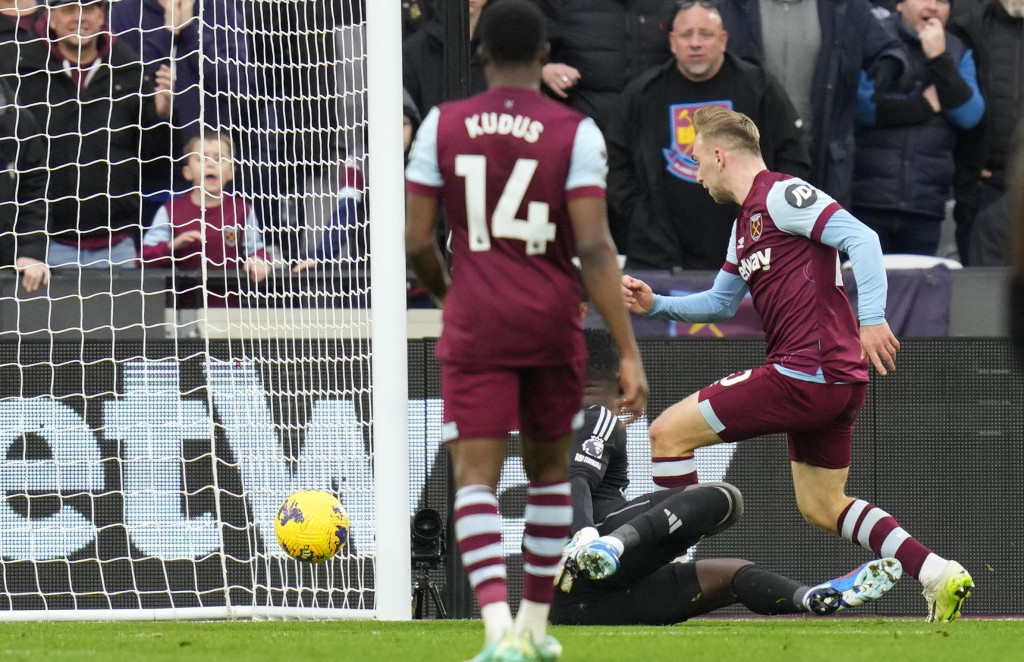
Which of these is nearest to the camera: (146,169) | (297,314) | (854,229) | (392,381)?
(854,229)

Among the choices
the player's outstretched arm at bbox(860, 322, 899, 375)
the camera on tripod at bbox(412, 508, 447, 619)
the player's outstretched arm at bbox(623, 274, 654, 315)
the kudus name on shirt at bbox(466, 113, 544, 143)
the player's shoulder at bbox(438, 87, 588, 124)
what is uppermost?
the player's shoulder at bbox(438, 87, 588, 124)

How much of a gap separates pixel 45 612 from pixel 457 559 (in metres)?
1.96

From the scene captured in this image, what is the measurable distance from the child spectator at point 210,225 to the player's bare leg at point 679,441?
2309mm

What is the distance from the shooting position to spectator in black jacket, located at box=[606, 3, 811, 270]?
9.39 metres

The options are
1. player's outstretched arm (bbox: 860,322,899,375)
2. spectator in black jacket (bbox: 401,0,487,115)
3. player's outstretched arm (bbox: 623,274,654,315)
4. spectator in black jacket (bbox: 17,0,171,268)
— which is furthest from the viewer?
spectator in black jacket (bbox: 401,0,487,115)

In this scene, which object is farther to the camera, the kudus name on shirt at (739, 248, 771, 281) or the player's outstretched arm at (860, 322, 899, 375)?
the kudus name on shirt at (739, 248, 771, 281)

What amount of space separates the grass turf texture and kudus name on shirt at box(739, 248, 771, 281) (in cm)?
156

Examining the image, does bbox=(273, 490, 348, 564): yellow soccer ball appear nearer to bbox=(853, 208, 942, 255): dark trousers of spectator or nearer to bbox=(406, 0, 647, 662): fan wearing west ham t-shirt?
bbox=(406, 0, 647, 662): fan wearing west ham t-shirt

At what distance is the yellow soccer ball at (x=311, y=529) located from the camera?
21.2ft

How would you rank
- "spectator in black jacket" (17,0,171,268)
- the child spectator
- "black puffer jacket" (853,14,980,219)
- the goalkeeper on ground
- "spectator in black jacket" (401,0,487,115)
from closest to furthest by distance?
the goalkeeper on ground < the child spectator < "spectator in black jacket" (17,0,171,268) < "spectator in black jacket" (401,0,487,115) < "black puffer jacket" (853,14,980,219)

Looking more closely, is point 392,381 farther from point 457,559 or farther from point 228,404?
point 228,404

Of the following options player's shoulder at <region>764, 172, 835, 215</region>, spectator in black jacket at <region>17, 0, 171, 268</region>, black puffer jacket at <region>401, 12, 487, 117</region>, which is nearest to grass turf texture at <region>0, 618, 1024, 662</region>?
player's shoulder at <region>764, 172, 835, 215</region>

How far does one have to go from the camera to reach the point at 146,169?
30.1 feet

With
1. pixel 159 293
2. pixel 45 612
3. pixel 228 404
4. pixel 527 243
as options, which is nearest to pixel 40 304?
pixel 159 293
